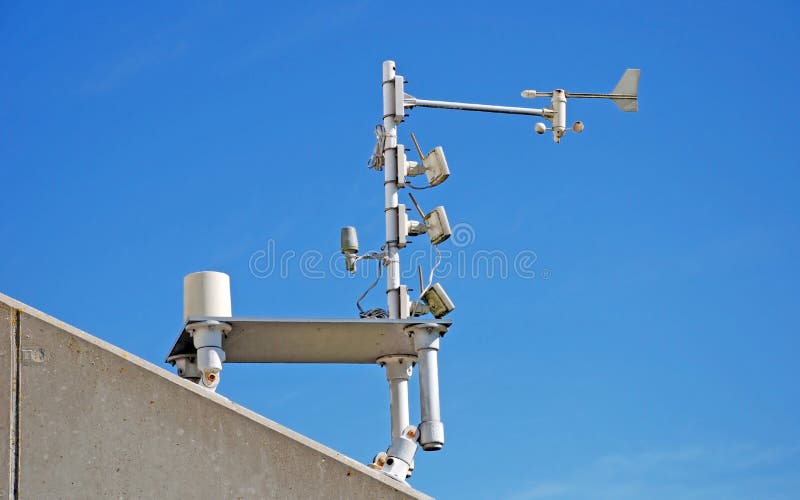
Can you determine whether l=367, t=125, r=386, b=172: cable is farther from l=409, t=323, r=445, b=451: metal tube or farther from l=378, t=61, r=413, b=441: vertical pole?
l=409, t=323, r=445, b=451: metal tube

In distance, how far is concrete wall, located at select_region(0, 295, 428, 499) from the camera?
218 inches

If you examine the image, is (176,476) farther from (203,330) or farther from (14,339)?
(203,330)

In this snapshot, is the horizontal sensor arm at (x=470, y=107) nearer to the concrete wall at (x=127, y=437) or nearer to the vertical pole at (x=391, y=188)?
the vertical pole at (x=391, y=188)

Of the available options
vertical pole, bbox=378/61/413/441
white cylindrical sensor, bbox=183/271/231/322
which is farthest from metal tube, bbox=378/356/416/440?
white cylindrical sensor, bbox=183/271/231/322

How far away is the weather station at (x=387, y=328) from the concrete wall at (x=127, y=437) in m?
1.46

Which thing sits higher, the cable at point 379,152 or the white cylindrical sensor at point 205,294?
the cable at point 379,152

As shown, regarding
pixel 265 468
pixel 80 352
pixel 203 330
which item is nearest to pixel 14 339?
pixel 80 352

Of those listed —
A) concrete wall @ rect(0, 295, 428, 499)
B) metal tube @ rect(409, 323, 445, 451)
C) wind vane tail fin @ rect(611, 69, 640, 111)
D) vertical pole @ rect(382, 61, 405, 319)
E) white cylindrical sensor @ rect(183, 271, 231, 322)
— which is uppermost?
wind vane tail fin @ rect(611, 69, 640, 111)

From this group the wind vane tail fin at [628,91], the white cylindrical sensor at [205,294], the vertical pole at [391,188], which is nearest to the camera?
the white cylindrical sensor at [205,294]

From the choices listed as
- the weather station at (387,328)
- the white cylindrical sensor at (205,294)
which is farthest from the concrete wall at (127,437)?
the white cylindrical sensor at (205,294)

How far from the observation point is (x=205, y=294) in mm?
9203

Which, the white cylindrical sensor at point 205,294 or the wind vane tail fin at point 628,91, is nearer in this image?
the white cylindrical sensor at point 205,294

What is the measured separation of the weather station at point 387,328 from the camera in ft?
30.2

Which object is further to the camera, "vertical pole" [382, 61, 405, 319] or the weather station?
"vertical pole" [382, 61, 405, 319]
